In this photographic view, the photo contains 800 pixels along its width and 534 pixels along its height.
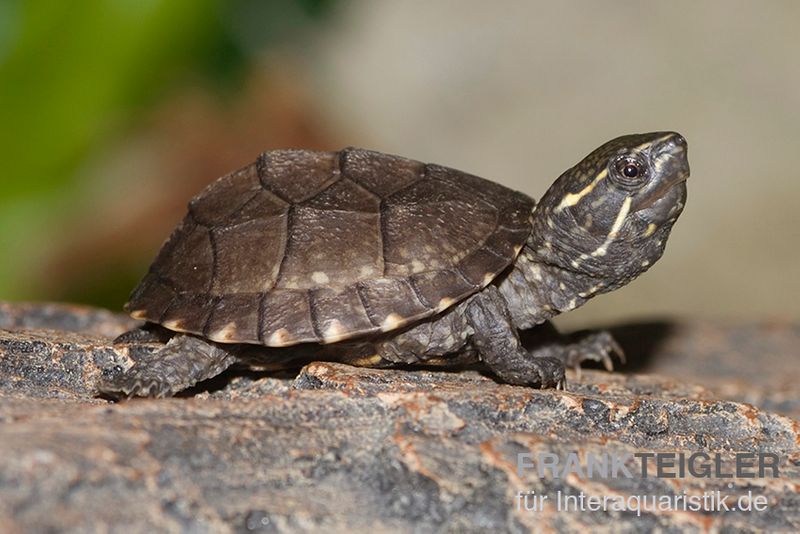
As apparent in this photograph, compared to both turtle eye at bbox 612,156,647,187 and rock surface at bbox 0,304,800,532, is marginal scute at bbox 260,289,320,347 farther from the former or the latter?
turtle eye at bbox 612,156,647,187

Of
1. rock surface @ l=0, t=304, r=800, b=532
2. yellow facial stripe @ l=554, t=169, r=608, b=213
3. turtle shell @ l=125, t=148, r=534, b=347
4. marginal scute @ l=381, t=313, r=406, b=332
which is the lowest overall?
rock surface @ l=0, t=304, r=800, b=532

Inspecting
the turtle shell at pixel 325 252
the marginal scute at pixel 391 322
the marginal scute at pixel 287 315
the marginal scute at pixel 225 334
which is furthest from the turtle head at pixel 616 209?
the marginal scute at pixel 225 334

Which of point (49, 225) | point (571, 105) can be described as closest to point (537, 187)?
point (571, 105)

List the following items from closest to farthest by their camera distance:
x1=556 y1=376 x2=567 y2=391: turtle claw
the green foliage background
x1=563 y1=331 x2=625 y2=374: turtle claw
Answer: x1=556 y1=376 x2=567 y2=391: turtle claw → x1=563 y1=331 x2=625 y2=374: turtle claw → the green foliage background

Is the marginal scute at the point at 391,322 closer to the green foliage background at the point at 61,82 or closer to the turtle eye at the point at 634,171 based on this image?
the turtle eye at the point at 634,171

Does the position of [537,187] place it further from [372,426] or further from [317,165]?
[372,426]

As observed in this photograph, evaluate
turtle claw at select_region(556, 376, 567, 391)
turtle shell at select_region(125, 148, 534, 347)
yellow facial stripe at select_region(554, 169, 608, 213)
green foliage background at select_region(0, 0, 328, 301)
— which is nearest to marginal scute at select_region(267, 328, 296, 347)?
turtle shell at select_region(125, 148, 534, 347)

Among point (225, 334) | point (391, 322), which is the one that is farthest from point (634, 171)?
point (225, 334)
